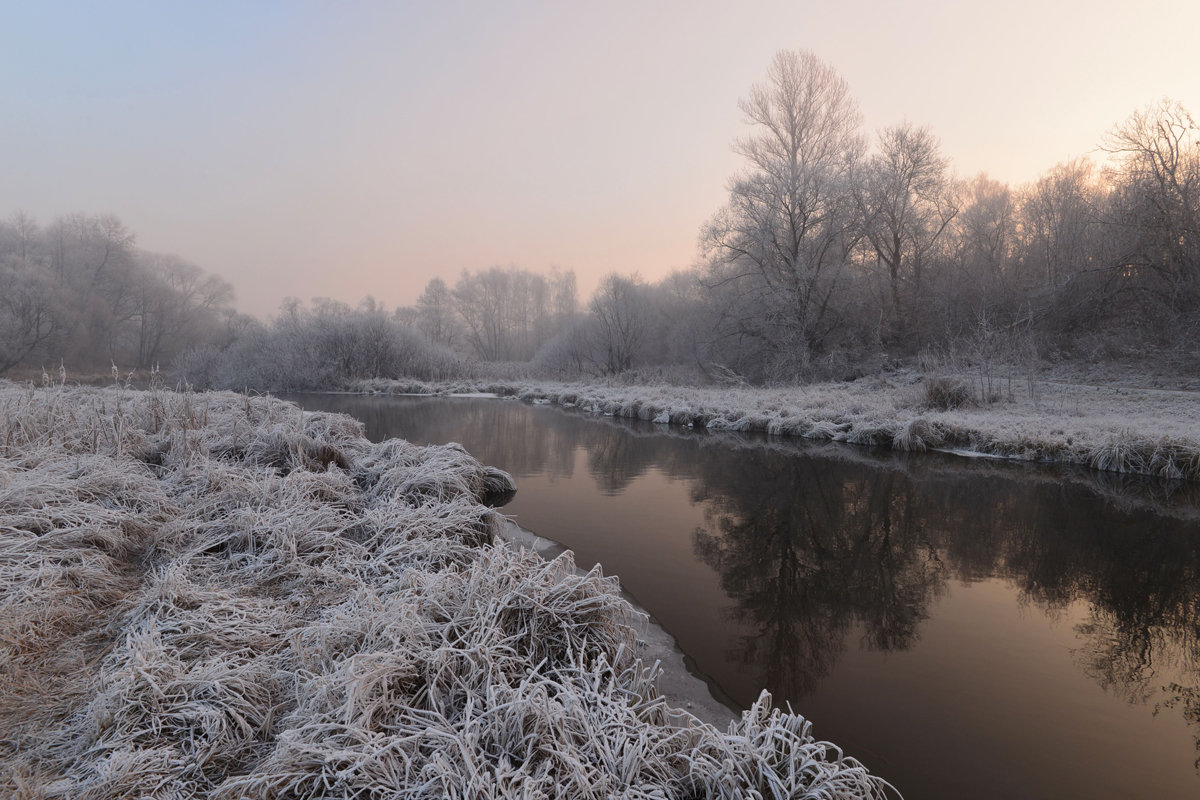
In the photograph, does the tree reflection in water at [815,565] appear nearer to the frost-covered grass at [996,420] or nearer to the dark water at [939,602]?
the dark water at [939,602]

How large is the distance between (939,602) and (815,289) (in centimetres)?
1783

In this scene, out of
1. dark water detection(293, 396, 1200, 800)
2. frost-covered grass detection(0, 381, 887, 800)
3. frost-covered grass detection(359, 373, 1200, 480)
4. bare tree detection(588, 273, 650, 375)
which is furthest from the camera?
bare tree detection(588, 273, 650, 375)

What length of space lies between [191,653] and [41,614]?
932 millimetres

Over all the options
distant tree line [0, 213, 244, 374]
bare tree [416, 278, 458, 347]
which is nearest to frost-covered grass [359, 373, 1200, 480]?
distant tree line [0, 213, 244, 374]

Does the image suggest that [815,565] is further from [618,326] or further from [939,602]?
[618,326]

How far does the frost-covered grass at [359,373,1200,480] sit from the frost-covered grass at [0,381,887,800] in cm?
766

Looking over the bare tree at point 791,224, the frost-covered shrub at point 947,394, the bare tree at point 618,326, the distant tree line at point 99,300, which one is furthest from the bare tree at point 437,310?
the frost-covered shrub at point 947,394

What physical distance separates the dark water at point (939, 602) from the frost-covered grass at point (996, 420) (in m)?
0.61

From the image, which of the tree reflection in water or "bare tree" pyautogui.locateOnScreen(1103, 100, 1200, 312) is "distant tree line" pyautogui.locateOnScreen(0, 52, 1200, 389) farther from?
the tree reflection in water

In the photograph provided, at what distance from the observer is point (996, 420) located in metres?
9.50

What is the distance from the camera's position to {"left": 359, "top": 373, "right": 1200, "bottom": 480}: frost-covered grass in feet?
23.5

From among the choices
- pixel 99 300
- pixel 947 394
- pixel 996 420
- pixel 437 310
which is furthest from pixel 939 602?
pixel 437 310

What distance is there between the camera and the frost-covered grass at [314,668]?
1.67 meters

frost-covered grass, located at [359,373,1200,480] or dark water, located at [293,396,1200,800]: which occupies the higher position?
frost-covered grass, located at [359,373,1200,480]
